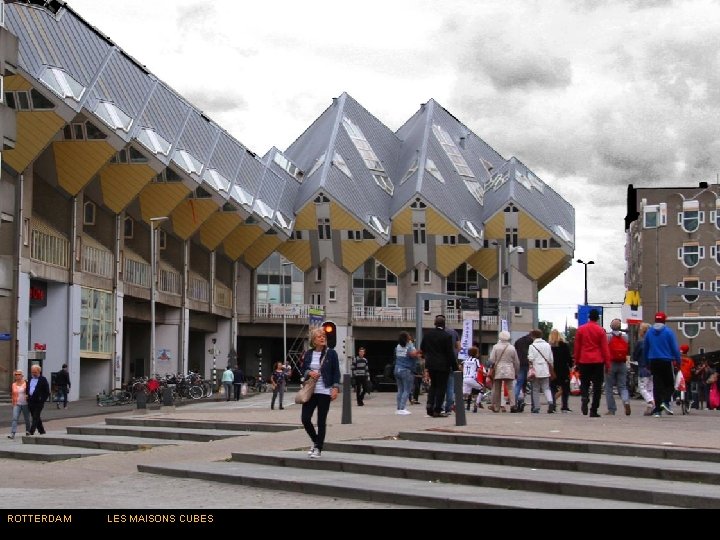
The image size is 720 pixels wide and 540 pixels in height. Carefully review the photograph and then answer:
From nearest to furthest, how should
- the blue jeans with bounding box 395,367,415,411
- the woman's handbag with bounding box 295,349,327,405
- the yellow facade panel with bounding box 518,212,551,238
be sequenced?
the woman's handbag with bounding box 295,349,327,405, the blue jeans with bounding box 395,367,415,411, the yellow facade panel with bounding box 518,212,551,238

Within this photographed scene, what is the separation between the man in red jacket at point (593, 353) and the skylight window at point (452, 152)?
255ft

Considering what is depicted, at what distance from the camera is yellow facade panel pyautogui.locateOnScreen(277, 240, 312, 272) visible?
90.8 metres

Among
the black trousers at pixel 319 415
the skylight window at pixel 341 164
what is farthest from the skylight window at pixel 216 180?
the black trousers at pixel 319 415

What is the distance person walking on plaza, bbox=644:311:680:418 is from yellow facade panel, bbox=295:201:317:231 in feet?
224

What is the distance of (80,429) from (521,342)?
862cm

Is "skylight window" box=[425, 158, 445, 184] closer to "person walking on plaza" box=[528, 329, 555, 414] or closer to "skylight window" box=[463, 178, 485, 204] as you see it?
"skylight window" box=[463, 178, 485, 204]

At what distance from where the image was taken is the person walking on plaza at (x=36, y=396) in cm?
2503

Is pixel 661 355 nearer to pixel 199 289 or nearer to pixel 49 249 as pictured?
pixel 49 249

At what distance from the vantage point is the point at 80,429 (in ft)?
77.5

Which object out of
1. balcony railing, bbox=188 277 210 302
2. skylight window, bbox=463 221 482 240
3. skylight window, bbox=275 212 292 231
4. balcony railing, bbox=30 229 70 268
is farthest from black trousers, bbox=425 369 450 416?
skylight window, bbox=463 221 482 240

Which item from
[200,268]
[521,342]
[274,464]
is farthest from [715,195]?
[274,464]

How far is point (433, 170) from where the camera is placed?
314 ft

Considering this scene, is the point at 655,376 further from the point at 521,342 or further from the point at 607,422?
the point at 521,342

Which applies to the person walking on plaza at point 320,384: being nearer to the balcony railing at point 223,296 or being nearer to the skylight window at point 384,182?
the balcony railing at point 223,296
